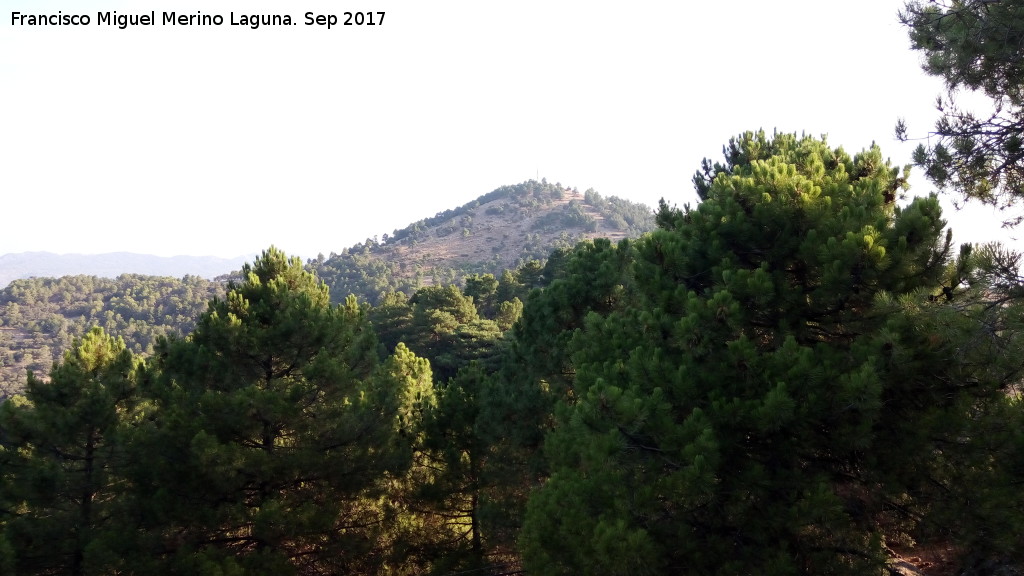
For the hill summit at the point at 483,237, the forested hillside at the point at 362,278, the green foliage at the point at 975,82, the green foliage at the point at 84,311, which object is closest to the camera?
the green foliage at the point at 975,82

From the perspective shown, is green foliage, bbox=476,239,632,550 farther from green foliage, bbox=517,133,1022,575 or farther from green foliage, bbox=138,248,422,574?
green foliage, bbox=517,133,1022,575

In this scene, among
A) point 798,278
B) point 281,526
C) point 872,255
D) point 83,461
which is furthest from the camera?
point 83,461

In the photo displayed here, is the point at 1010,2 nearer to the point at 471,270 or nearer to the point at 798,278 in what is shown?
the point at 798,278

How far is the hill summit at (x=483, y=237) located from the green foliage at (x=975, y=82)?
296 feet

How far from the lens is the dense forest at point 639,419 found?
5.51 metres

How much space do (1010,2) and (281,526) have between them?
1126 centimetres

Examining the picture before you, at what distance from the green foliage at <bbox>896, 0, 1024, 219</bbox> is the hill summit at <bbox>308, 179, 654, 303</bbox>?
296ft

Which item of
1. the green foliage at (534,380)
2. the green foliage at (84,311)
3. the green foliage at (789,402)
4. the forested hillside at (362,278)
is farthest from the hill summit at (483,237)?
the green foliage at (789,402)

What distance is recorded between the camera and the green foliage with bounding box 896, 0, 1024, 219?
202 inches

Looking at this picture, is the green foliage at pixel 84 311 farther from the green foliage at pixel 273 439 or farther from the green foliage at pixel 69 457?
the green foliage at pixel 273 439

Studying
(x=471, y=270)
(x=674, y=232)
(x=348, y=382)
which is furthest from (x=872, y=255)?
(x=471, y=270)

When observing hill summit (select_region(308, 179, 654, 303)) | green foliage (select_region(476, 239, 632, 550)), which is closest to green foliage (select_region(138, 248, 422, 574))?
green foliage (select_region(476, 239, 632, 550))

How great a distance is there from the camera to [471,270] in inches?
4375

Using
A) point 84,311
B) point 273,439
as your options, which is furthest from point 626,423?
point 84,311
